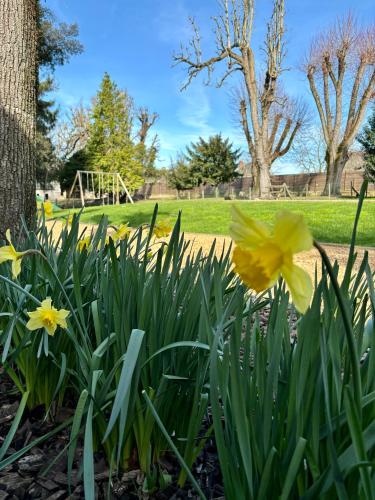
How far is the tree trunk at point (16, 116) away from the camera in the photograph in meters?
2.12

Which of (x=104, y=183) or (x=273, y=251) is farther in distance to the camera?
(x=104, y=183)

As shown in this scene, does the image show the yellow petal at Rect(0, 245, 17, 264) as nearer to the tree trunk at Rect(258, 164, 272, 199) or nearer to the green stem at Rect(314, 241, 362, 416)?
the green stem at Rect(314, 241, 362, 416)

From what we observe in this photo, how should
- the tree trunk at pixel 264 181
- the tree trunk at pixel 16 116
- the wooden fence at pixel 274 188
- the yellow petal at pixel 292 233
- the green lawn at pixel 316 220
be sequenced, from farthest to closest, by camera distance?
the wooden fence at pixel 274 188
the tree trunk at pixel 264 181
the green lawn at pixel 316 220
the tree trunk at pixel 16 116
the yellow petal at pixel 292 233

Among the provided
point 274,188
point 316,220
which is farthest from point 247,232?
point 274,188

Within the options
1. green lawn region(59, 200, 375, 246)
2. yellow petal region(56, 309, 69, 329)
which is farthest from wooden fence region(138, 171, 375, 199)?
yellow petal region(56, 309, 69, 329)

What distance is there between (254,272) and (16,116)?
87.3 inches

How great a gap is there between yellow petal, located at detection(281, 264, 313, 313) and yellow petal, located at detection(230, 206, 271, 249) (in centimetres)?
4

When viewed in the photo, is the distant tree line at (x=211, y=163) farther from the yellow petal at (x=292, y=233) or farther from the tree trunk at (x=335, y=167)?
the yellow petal at (x=292, y=233)

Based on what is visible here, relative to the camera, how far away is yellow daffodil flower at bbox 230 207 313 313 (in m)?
0.37

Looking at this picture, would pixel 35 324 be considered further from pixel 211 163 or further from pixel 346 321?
pixel 211 163

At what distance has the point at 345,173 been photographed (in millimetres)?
21922

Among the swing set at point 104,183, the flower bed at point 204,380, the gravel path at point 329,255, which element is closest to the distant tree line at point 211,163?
the swing set at point 104,183

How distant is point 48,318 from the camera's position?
0.89 m

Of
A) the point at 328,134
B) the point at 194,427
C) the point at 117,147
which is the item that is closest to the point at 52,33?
the point at 117,147
